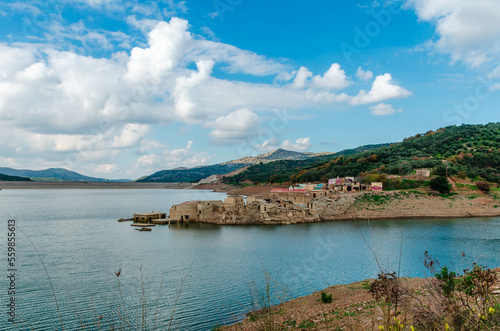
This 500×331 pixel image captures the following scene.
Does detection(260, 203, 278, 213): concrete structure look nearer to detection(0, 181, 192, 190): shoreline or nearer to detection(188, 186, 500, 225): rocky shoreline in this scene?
detection(188, 186, 500, 225): rocky shoreline

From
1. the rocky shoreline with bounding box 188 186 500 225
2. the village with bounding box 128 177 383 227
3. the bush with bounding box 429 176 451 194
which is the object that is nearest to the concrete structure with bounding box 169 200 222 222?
the village with bounding box 128 177 383 227

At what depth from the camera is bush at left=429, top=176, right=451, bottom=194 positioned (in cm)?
4225

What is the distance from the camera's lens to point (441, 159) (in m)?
57.6

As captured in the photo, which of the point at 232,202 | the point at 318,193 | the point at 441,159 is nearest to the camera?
the point at 232,202

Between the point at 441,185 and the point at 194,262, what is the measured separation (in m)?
37.8

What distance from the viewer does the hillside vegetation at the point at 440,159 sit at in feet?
165

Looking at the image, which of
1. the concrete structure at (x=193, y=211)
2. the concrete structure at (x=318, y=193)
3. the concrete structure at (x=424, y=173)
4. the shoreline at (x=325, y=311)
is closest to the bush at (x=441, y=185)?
the concrete structure at (x=424, y=173)

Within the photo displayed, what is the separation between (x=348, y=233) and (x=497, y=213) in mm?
25108

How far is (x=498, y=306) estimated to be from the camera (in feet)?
13.2

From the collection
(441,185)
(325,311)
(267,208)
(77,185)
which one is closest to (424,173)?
(441,185)

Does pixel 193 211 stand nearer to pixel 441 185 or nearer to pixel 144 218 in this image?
pixel 144 218

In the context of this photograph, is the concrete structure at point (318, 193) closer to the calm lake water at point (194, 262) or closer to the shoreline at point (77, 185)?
the calm lake water at point (194, 262)

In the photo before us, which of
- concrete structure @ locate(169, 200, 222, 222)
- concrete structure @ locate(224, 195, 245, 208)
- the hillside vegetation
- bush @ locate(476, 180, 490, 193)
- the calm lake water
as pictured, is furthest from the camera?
the hillside vegetation

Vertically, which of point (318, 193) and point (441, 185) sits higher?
point (441, 185)
